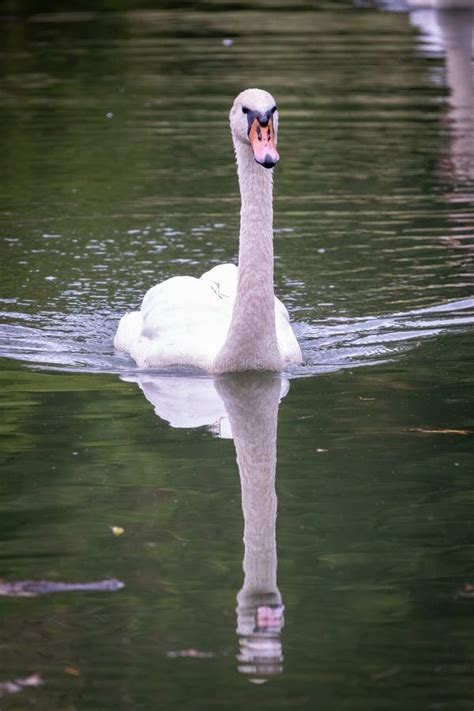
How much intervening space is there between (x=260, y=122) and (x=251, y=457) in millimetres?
2185

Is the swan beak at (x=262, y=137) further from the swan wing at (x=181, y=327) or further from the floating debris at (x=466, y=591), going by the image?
the floating debris at (x=466, y=591)

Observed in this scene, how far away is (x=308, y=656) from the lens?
6.02m

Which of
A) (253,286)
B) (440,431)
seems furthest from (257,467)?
(253,286)

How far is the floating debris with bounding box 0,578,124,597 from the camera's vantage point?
6.68 metres

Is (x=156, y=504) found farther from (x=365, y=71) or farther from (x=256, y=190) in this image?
(x=365, y=71)

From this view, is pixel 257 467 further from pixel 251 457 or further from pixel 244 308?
pixel 244 308

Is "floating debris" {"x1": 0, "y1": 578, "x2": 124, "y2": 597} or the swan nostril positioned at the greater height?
the swan nostril

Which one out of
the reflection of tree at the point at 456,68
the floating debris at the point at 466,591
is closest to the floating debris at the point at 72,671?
the floating debris at the point at 466,591

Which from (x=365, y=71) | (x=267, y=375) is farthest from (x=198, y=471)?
(x=365, y=71)

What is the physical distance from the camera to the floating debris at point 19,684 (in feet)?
19.0

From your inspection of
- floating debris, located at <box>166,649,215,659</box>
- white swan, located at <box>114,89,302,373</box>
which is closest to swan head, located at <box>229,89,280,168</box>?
white swan, located at <box>114,89,302,373</box>

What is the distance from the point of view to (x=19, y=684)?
5836 millimetres

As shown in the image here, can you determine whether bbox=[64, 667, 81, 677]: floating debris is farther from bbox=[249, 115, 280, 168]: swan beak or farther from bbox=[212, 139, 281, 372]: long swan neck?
bbox=[212, 139, 281, 372]: long swan neck

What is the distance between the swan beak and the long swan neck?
44 cm
